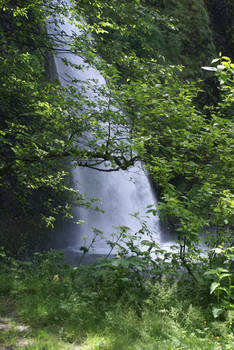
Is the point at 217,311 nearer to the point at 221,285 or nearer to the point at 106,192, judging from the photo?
the point at 221,285

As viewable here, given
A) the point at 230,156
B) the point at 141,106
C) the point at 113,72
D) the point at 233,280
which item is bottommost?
the point at 233,280

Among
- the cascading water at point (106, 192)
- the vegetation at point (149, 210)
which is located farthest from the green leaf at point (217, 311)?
the cascading water at point (106, 192)

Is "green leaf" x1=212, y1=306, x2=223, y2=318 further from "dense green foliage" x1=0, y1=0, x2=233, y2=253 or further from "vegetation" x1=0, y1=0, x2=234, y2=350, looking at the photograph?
"dense green foliage" x1=0, y1=0, x2=233, y2=253

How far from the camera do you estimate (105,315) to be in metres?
3.47

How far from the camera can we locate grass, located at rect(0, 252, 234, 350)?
9.30 ft

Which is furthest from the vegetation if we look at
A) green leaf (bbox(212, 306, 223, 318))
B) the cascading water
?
the cascading water

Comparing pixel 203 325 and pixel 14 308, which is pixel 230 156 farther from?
pixel 14 308

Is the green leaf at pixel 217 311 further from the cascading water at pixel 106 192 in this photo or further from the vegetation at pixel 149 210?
the cascading water at pixel 106 192

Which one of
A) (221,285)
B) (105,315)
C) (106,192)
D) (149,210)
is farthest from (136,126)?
(106,192)

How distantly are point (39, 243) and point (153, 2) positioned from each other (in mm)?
13534

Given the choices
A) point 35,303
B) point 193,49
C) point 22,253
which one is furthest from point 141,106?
point 193,49

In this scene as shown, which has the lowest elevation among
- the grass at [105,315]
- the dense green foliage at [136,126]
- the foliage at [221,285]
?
the grass at [105,315]

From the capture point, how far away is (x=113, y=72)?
4352 mm

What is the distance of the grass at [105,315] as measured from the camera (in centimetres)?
283
